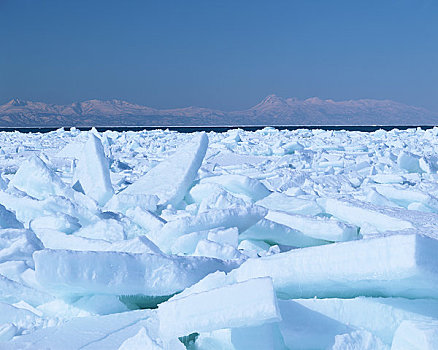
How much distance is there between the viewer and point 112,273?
5.19ft

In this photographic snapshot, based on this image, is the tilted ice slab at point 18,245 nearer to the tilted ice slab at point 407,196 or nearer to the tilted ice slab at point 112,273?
the tilted ice slab at point 112,273

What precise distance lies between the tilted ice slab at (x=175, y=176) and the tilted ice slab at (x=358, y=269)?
5.56 ft

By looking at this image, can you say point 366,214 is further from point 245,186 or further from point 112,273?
point 112,273

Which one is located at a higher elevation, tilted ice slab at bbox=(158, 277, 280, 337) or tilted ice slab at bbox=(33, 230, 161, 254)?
tilted ice slab at bbox=(158, 277, 280, 337)

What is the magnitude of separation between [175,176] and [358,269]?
7.04 ft

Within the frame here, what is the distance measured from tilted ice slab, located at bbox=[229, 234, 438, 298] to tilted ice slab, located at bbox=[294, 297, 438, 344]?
0.09ft

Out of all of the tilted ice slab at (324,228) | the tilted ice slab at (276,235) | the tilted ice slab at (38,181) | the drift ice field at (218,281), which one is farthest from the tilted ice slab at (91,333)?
the tilted ice slab at (38,181)

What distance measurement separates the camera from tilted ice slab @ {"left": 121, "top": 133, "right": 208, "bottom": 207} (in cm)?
321

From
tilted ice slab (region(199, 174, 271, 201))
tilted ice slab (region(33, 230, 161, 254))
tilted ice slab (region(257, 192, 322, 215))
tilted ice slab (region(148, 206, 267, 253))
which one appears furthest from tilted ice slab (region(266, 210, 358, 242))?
tilted ice slab (region(33, 230, 161, 254))

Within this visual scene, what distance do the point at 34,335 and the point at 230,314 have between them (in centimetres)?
55

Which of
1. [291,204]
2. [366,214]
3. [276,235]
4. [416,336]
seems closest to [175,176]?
[291,204]

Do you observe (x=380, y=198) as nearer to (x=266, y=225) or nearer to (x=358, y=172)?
(x=266, y=225)

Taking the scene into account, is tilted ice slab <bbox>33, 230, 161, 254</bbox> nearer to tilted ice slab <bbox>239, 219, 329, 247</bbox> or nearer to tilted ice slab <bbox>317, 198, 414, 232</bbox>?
tilted ice slab <bbox>239, 219, 329, 247</bbox>

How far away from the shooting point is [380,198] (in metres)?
3.38
